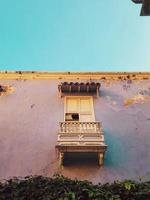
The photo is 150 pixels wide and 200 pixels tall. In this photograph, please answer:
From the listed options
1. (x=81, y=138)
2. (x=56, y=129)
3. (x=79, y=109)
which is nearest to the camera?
(x=81, y=138)

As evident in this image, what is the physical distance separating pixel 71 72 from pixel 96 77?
1281 millimetres

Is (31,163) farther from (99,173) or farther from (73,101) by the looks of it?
(73,101)


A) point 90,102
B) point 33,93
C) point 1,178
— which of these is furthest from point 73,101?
point 1,178

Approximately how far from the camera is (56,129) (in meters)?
13.1

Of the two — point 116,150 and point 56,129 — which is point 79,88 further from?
point 116,150

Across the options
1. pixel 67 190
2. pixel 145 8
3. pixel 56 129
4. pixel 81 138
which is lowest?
pixel 67 190

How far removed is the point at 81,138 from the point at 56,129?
1603 mm

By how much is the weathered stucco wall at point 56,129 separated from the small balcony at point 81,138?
1.42ft

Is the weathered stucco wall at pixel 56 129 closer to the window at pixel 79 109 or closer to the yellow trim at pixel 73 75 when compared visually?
the window at pixel 79 109

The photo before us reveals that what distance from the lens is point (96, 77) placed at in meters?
16.7

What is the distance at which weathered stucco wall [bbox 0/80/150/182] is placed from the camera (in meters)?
11.6

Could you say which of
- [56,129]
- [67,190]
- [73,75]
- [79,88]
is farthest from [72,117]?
[67,190]

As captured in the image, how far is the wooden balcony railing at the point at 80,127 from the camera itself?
12.1 meters

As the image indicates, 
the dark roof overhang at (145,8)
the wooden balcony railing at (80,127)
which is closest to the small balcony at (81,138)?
the wooden balcony railing at (80,127)
